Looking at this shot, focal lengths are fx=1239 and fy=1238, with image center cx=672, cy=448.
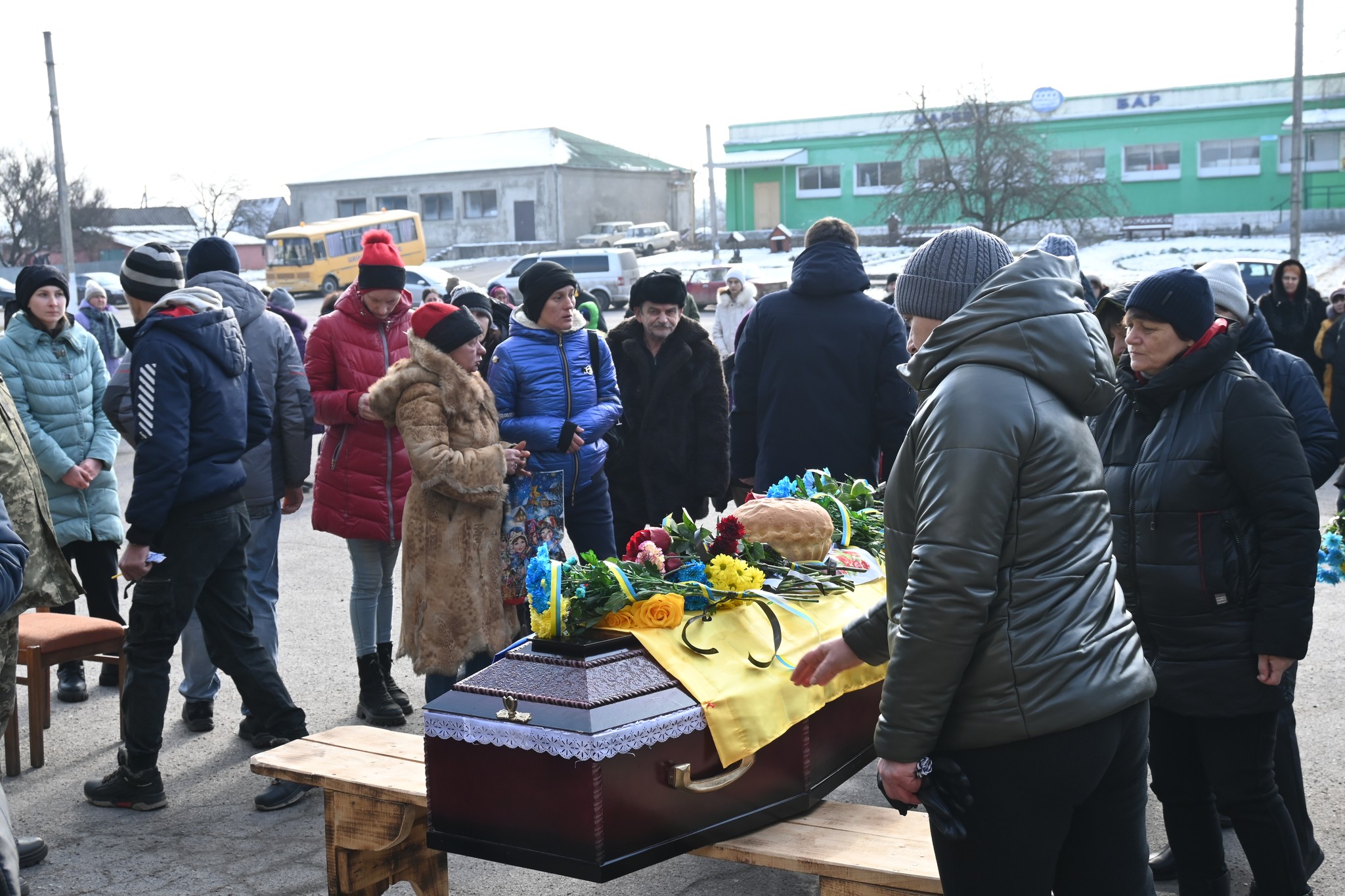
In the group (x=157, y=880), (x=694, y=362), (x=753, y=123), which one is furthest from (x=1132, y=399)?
(x=753, y=123)

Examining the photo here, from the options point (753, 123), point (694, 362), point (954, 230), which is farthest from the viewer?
point (753, 123)

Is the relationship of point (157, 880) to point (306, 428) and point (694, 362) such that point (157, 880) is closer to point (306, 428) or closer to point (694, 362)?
point (306, 428)

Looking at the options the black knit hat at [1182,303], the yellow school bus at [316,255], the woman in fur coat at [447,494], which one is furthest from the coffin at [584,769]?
the yellow school bus at [316,255]

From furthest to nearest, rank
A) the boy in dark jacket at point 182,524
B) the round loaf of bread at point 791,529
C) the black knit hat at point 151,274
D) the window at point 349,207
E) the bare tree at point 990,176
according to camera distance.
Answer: the window at point 349,207, the bare tree at point 990,176, the black knit hat at point 151,274, the boy in dark jacket at point 182,524, the round loaf of bread at point 791,529

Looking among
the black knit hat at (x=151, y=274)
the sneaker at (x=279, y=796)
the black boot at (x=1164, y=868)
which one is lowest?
the black boot at (x=1164, y=868)

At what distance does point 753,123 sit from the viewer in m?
Answer: 53.2

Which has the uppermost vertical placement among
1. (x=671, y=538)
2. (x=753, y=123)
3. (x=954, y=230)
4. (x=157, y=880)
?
(x=753, y=123)

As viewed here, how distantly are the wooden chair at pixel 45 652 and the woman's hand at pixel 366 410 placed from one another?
1401 mm

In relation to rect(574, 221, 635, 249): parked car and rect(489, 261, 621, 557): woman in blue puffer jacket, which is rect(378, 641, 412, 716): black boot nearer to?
rect(489, 261, 621, 557): woman in blue puffer jacket

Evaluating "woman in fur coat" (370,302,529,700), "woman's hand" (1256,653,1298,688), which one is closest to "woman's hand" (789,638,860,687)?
"woman's hand" (1256,653,1298,688)

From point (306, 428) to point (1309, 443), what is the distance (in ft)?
14.0

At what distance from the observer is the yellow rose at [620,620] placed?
3346 mm

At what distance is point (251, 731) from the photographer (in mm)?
5352

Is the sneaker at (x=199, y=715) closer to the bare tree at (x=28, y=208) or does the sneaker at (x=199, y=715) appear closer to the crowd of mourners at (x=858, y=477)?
the crowd of mourners at (x=858, y=477)
